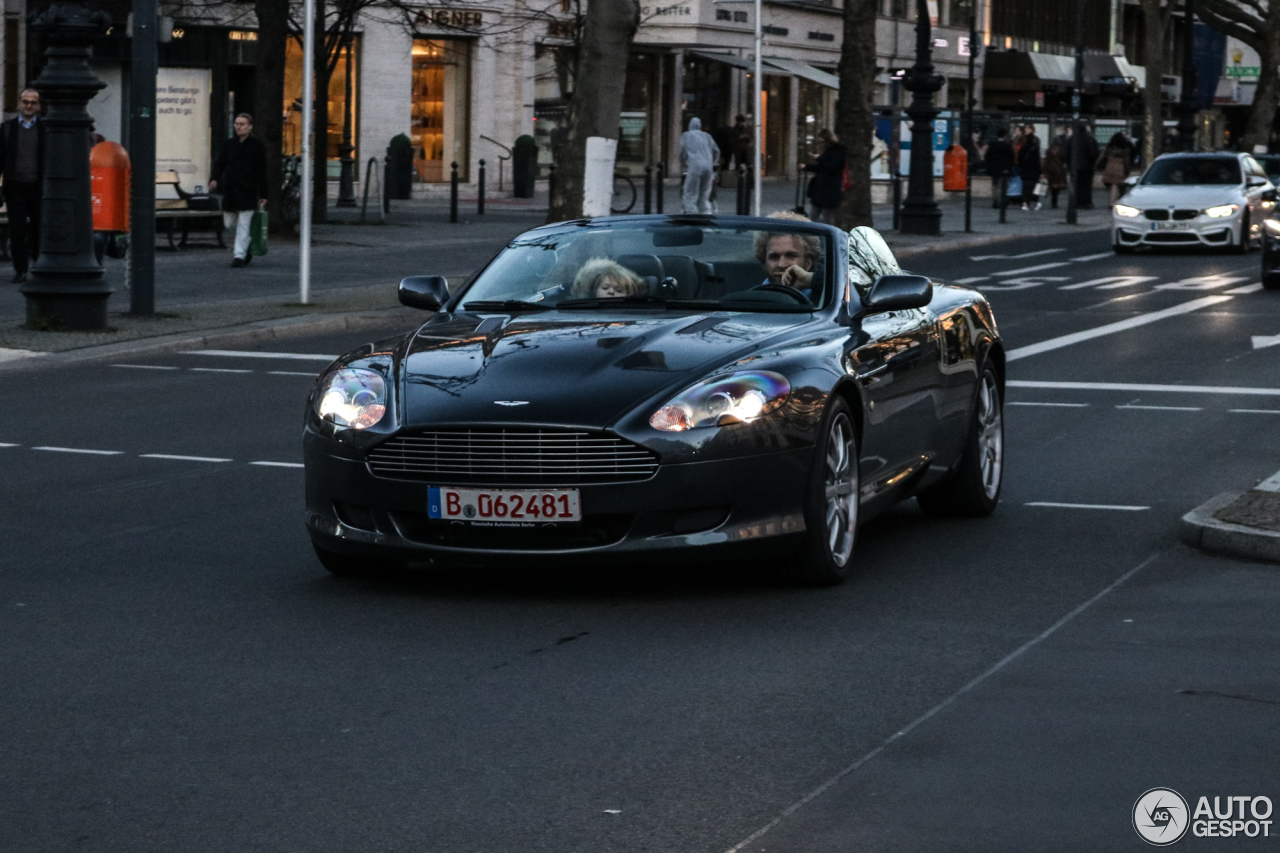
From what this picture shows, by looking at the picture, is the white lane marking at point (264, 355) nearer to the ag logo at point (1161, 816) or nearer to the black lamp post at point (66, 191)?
the black lamp post at point (66, 191)

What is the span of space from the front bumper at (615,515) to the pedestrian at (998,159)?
39.5 m

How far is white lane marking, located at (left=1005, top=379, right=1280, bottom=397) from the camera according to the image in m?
15.3

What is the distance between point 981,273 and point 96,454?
60.9ft

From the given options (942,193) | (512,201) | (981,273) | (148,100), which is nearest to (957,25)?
(942,193)

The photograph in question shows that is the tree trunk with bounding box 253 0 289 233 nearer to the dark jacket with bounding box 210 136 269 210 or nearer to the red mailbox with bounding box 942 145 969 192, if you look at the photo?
the dark jacket with bounding box 210 136 269 210

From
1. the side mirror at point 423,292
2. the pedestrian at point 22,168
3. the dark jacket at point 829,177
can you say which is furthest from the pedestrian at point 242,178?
the side mirror at point 423,292

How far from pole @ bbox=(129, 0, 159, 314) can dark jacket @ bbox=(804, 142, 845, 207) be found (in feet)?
52.6

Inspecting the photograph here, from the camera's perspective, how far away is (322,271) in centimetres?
2622

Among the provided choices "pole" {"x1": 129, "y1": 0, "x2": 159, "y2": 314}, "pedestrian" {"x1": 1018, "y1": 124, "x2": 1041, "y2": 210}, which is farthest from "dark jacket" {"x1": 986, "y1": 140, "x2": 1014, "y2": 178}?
"pole" {"x1": 129, "y1": 0, "x2": 159, "y2": 314}

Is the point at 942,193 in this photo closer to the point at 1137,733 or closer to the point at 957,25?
the point at 957,25

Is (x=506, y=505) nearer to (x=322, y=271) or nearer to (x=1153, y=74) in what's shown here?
(x=322, y=271)

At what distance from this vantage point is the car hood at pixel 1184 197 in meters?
33.2

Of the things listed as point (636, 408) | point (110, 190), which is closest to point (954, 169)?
point (110, 190)

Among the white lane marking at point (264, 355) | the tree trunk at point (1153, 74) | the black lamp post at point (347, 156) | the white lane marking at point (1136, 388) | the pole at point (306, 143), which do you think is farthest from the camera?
the tree trunk at point (1153, 74)
